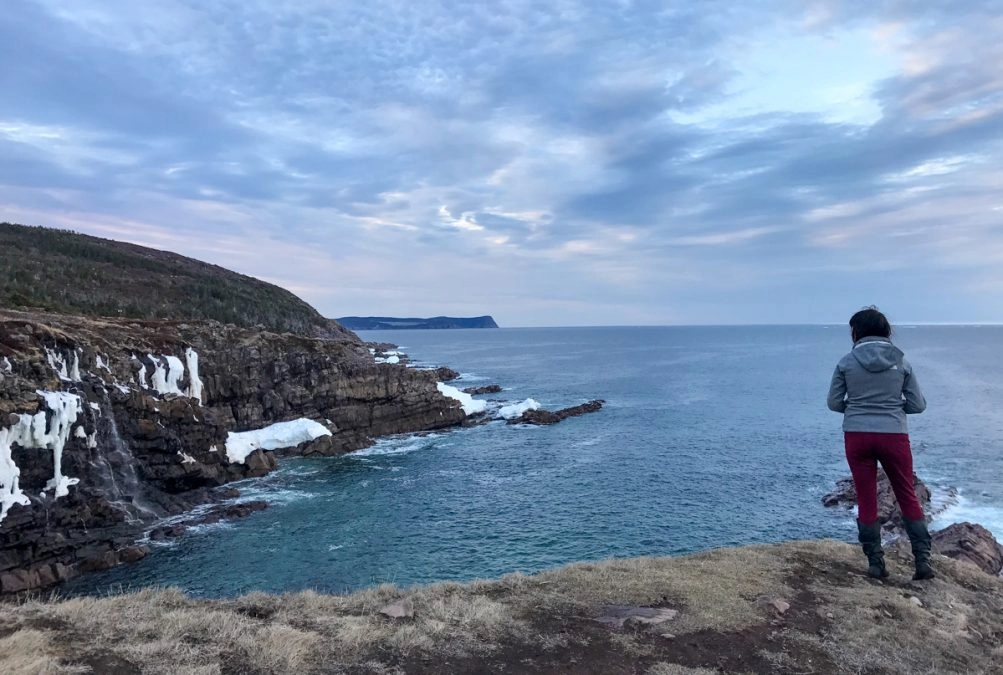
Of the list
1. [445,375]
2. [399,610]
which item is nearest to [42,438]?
[399,610]

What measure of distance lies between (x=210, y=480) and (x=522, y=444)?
23.9m

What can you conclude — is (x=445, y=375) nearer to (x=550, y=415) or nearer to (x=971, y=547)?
(x=550, y=415)

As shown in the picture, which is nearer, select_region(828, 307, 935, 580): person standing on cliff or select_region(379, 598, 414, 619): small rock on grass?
select_region(379, 598, 414, 619): small rock on grass

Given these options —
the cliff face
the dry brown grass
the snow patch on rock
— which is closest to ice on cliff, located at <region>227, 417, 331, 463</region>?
the cliff face

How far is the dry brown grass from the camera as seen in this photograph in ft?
24.6

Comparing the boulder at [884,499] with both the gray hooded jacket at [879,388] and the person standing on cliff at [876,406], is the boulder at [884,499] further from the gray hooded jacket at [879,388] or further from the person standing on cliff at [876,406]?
the gray hooded jacket at [879,388]

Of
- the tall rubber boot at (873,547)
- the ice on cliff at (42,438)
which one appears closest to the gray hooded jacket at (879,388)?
the tall rubber boot at (873,547)

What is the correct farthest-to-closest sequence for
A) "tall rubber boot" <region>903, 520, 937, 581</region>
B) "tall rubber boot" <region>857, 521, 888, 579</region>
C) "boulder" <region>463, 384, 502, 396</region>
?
"boulder" <region>463, 384, 502, 396</region> → "tall rubber boot" <region>857, 521, 888, 579</region> → "tall rubber boot" <region>903, 520, 937, 581</region>

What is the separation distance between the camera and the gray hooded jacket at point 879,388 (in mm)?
9297

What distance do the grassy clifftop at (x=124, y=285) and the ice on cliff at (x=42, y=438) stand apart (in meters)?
29.8

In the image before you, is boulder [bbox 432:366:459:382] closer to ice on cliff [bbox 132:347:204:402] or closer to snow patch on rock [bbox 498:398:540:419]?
snow patch on rock [bbox 498:398:540:419]

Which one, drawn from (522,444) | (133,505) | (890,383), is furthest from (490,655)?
(522,444)

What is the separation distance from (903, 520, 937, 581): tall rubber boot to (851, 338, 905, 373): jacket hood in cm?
270

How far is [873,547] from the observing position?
10594 mm
